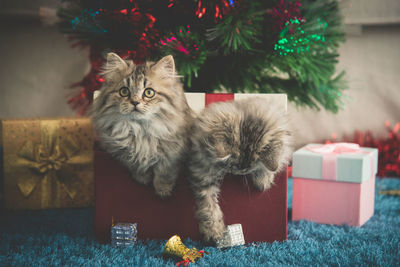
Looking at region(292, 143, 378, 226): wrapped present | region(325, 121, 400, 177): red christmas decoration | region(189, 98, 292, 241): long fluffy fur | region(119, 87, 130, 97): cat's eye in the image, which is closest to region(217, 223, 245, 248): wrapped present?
region(189, 98, 292, 241): long fluffy fur

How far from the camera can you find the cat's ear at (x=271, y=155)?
0.92 meters

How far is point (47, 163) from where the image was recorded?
150cm

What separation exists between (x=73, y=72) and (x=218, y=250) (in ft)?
5.34

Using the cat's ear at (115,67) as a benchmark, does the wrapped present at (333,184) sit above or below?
below

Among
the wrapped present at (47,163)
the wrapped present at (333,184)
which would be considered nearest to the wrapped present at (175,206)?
the wrapped present at (333,184)

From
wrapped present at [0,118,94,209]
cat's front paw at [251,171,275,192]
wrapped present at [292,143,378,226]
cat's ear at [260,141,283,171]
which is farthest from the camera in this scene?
wrapped present at [0,118,94,209]

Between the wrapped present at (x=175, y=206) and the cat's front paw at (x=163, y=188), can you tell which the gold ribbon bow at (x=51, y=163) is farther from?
the cat's front paw at (x=163, y=188)

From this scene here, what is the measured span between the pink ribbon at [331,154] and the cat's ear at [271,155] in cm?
43

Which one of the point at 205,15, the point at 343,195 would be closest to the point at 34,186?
the point at 205,15

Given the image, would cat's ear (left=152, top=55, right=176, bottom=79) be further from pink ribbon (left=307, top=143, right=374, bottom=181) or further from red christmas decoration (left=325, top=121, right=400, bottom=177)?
red christmas decoration (left=325, top=121, right=400, bottom=177)

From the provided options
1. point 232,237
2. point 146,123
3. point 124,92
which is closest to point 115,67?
point 124,92

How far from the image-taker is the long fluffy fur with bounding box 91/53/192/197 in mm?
1006

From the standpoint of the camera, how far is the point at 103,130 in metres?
1.05

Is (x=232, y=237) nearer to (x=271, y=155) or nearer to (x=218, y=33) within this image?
(x=271, y=155)
